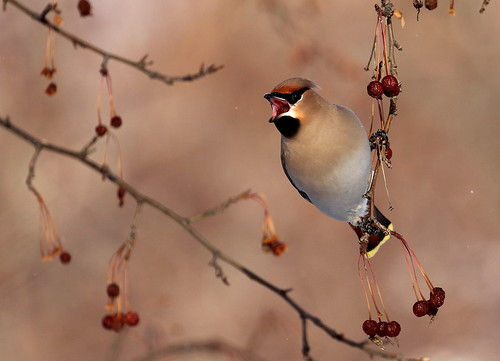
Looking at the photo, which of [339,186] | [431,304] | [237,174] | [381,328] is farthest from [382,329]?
[237,174]

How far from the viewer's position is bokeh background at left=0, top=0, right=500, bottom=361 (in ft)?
14.5

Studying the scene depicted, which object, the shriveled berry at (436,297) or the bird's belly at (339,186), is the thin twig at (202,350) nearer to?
the bird's belly at (339,186)

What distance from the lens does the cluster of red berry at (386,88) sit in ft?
4.32

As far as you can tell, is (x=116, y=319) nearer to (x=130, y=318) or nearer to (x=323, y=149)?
(x=130, y=318)

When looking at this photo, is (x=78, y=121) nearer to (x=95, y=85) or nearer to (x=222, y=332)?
(x=95, y=85)

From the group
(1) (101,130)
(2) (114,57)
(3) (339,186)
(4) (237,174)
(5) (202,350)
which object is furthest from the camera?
(4) (237,174)

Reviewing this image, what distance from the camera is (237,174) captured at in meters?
4.68

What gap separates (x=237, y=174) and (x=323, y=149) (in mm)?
2990

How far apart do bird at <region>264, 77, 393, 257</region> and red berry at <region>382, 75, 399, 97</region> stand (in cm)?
31

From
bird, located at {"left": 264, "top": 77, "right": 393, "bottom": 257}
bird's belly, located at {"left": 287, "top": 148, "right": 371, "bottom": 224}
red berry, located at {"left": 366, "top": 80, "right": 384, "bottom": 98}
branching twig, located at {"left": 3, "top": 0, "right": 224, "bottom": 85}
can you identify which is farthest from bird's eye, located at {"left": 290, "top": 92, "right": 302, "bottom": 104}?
branching twig, located at {"left": 3, "top": 0, "right": 224, "bottom": 85}

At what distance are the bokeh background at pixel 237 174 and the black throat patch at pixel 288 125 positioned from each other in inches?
103

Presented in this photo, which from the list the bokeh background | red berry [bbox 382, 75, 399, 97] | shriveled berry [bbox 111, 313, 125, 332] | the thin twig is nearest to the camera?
red berry [bbox 382, 75, 399, 97]

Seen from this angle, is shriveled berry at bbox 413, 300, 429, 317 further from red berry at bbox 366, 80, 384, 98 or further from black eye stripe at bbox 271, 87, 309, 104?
black eye stripe at bbox 271, 87, 309, 104

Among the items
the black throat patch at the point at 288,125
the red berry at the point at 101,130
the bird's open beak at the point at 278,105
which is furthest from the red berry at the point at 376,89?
the red berry at the point at 101,130
